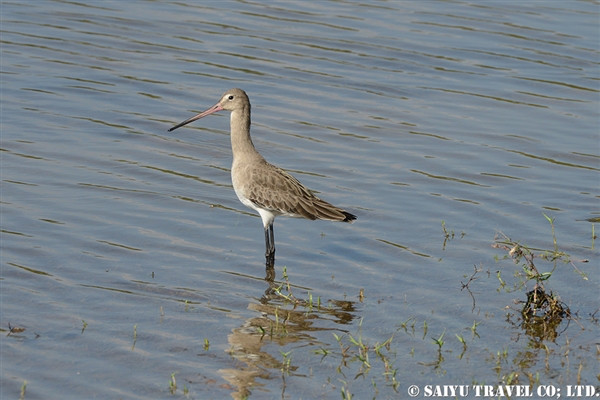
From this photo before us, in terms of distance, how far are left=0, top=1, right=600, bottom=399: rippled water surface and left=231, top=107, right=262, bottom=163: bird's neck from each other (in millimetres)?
896

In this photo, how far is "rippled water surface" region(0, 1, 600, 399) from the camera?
7.79m

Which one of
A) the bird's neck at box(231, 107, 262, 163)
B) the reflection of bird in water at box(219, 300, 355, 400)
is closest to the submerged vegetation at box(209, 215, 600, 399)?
the reflection of bird in water at box(219, 300, 355, 400)

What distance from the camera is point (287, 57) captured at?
17375 millimetres

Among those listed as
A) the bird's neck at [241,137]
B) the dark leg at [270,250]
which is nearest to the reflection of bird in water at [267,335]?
the dark leg at [270,250]

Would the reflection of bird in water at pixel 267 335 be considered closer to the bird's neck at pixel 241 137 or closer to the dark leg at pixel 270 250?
the dark leg at pixel 270 250

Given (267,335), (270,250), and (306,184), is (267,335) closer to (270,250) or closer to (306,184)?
(270,250)

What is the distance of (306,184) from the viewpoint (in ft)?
41.1

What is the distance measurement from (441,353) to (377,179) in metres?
4.98

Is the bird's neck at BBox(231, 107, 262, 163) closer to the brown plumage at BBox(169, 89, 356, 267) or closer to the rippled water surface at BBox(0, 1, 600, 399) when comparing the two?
the brown plumage at BBox(169, 89, 356, 267)

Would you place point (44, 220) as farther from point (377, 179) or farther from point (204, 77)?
point (204, 77)

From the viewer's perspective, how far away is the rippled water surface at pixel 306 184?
7.79 m

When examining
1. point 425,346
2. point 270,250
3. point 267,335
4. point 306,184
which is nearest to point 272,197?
point 270,250

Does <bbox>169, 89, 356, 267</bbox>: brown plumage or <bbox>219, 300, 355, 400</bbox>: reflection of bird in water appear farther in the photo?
<bbox>169, 89, 356, 267</bbox>: brown plumage

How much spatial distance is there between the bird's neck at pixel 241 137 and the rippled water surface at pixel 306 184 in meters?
0.90
